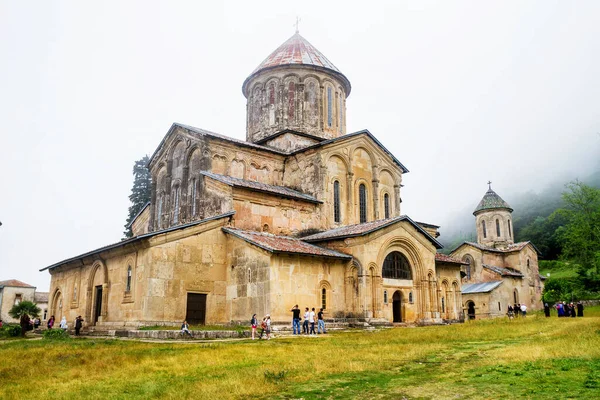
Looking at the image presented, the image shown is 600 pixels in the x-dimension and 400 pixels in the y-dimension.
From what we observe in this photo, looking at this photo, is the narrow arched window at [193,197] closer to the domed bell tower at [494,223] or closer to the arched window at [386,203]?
the arched window at [386,203]

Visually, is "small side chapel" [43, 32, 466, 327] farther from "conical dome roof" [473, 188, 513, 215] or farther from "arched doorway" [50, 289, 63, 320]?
"conical dome roof" [473, 188, 513, 215]

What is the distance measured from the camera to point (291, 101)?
2914 centimetres

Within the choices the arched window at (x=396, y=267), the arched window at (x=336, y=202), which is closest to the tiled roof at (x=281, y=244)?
the arched window at (x=396, y=267)

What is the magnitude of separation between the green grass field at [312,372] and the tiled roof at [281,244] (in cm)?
705

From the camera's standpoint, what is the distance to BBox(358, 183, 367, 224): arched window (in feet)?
90.8

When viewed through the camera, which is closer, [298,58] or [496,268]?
[298,58]

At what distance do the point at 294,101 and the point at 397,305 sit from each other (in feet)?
43.8

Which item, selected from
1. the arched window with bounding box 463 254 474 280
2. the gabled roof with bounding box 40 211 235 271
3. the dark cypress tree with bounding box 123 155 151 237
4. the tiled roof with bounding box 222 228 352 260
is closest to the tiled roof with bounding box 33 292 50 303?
the dark cypress tree with bounding box 123 155 151 237

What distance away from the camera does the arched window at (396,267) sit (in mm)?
22578

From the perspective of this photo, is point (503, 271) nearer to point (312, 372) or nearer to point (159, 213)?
point (159, 213)

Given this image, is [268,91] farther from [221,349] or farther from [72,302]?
[221,349]

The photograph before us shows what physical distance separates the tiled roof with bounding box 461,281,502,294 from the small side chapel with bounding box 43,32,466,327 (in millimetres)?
14277

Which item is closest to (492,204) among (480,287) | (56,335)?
(480,287)

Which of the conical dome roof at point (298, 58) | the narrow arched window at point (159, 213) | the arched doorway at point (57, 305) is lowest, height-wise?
the arched doorway at point (57, 305)
